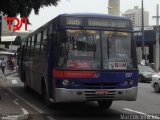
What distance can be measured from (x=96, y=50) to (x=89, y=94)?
1321 millimetres

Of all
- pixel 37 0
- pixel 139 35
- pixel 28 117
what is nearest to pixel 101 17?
pixel 28 117

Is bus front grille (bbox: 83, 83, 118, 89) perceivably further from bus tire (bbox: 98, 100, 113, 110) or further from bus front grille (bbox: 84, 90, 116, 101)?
bus tire (bbox: 98, 100, 113, 110)

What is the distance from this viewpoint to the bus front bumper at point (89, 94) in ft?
41.8

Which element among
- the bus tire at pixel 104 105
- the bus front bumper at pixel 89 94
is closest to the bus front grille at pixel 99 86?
the bus front bumper at pixel 89 94

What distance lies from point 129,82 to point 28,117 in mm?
3168

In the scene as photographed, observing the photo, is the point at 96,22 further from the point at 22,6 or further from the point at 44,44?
the point at 22,6

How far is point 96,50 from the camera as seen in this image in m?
13.1

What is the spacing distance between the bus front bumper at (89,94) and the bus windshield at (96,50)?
67 centimetres

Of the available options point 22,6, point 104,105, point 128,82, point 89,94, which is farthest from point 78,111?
point 22,6

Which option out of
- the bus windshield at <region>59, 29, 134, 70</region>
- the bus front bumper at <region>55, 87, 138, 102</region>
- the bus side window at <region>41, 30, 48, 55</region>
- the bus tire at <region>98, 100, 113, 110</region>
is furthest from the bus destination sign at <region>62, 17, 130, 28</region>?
the bus tire at <region>98, 100, 113, 110</region>

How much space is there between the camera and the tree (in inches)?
883

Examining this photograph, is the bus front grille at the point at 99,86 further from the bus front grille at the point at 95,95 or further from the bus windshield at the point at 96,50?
the bus windshield at the point at 96,50

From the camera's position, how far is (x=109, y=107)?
15766 mm

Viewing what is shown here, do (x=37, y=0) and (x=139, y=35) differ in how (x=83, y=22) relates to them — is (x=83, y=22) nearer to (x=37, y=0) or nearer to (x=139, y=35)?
(x=37, y=0)
